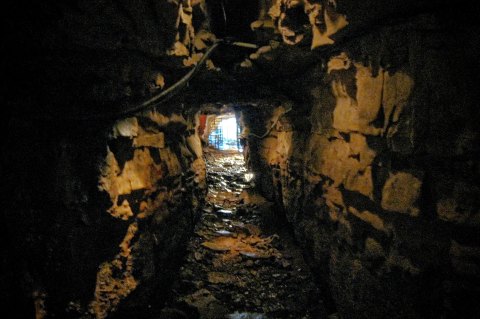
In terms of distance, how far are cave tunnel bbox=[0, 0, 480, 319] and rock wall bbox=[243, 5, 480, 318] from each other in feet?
0.04

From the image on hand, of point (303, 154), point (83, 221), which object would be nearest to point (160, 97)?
point (83, 221)

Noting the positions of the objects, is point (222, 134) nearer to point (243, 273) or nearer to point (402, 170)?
point (243, 273)

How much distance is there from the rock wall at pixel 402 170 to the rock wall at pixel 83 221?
2182 millimetres

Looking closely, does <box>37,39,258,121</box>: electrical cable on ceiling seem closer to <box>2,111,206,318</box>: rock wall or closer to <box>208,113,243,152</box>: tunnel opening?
<box>2,111,206,318</box>: rock wall

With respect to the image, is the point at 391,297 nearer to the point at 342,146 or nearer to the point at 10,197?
the point at 342,146

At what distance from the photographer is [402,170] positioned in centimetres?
201

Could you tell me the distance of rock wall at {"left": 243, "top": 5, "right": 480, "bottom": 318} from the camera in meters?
1.61

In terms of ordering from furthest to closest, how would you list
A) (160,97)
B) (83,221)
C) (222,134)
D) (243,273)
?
(222,134) → (243,273) → (160,97) → (83,221)

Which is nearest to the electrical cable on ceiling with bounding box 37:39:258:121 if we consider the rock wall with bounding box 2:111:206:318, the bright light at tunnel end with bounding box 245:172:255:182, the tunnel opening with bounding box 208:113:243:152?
the rock wall with bounding box 2:111:206:318

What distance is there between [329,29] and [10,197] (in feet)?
9.72

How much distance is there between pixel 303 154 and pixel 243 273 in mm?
2153

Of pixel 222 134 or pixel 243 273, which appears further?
pixel 222 134

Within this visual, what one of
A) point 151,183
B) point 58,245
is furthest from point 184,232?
point 58,245

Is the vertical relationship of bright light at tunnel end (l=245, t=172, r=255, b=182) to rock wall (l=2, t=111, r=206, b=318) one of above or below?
below
